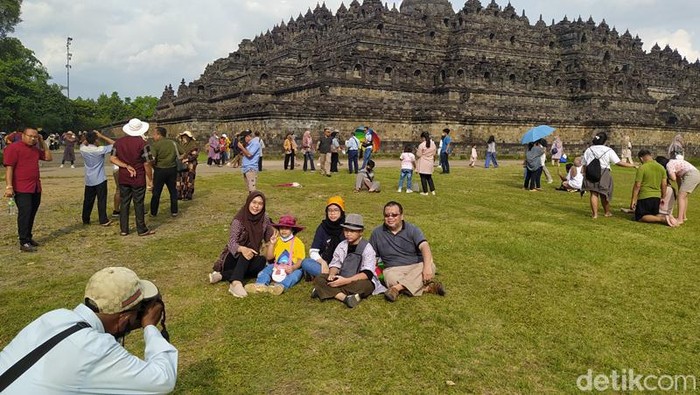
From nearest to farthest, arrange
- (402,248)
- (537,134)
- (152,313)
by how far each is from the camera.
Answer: (152,313) < (402,248) < (537,134)

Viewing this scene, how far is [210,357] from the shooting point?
13.8 feet

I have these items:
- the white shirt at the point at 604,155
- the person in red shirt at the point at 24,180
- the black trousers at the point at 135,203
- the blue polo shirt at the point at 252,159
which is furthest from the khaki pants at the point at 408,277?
the white shirt at the point at 604,155

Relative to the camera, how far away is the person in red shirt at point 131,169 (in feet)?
27.3

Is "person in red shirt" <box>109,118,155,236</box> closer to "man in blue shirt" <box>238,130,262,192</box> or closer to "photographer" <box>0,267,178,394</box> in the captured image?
"man in blue shirt" <box>238,130,262,192</box>

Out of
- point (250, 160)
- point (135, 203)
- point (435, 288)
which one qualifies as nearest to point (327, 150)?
point (250, 160)

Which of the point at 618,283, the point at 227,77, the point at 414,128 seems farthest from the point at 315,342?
the point at 227,77

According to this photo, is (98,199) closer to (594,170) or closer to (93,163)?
(93,163)

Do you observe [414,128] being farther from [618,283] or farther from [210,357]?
[210,357]

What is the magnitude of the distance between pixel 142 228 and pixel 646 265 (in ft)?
27.0

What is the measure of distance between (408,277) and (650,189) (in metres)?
7.17

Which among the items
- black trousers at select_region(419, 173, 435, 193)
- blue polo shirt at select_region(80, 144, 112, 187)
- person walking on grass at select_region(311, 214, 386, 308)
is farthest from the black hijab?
black trousers at select_region(419, 173, 435, 193)

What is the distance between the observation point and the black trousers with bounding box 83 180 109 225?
911cm

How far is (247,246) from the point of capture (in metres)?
6.24

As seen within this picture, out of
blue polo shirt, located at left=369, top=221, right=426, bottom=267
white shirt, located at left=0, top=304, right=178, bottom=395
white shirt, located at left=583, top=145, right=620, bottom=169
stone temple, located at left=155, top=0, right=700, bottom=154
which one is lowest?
blue polo shirt, located at left=369, top=221, right=426, bottom=267
